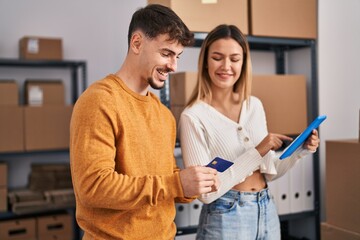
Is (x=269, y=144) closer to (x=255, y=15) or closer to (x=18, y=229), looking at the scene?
(x=255, y=15)

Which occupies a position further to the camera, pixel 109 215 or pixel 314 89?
pixel 314 89

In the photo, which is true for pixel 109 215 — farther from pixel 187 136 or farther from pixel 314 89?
pixel 314 89

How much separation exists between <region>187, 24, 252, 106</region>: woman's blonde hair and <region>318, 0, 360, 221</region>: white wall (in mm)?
1202

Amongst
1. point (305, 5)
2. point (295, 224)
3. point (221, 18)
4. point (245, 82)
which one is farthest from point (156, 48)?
point (295, 224)

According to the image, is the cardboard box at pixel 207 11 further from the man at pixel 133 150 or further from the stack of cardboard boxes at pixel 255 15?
the man at pixel 133 150

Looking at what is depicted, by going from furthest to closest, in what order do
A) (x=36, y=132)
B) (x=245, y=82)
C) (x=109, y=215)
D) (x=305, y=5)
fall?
(x=36, y=132)
(x=305, y=5)
(x=245, y=82)
(x=109, y=215)

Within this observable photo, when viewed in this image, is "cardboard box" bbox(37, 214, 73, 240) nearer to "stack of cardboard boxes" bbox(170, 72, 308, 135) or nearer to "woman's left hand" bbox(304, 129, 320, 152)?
"stack of cardboard boxes" bbox(170, 72, 308, 135)

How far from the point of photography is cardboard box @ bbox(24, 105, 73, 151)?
11.1ft

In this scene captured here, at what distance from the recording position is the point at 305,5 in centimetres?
274

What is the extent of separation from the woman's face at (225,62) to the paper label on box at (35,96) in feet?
6.75

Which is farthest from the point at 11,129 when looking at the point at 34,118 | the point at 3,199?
the point at 3,199

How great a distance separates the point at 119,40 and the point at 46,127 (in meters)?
1.03

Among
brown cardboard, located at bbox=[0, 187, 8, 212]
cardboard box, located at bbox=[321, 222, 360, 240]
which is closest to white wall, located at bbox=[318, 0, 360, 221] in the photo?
cardboard box, located at bbox=[321, 222, 360, 240]

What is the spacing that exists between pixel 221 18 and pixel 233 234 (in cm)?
117
